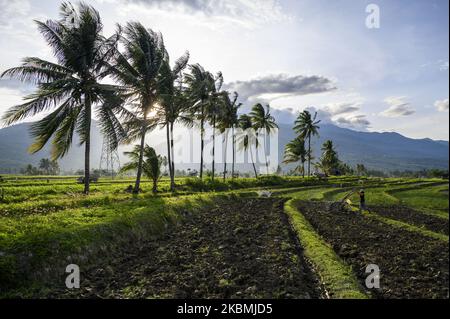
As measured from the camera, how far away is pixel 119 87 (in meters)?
27.8

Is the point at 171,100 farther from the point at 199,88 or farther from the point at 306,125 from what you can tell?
the point at 306,125

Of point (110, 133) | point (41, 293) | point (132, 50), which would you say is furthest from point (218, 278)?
point (132, 50)

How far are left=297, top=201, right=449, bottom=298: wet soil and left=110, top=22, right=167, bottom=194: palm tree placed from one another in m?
19.6

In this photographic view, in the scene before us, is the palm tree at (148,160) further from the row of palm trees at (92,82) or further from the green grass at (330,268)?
the green grass at (330,268)

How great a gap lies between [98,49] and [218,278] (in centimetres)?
2306

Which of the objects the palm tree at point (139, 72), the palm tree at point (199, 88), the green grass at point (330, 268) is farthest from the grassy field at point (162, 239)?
the palm tree at point (199, 88)

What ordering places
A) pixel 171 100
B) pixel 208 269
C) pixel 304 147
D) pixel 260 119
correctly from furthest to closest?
1. pixel 304 147
2. pixel 260 119
3. pixel 171 100
4. pixel 208 269

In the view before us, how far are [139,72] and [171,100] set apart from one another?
14.2 feet

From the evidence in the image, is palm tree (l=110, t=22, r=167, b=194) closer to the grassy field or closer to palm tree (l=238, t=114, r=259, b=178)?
the grassy field

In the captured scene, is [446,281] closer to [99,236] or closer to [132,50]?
[99,236]

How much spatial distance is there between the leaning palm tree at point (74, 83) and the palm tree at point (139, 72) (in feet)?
6.89

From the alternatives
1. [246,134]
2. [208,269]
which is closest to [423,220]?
[208,269]

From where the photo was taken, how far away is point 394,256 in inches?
381

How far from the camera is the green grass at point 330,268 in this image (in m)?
8.48
